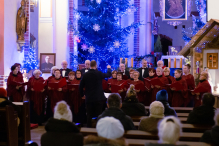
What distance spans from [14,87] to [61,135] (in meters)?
5.12

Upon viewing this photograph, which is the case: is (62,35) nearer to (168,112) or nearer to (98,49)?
(98,49)

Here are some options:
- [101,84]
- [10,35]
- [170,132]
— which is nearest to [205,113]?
[170,132]

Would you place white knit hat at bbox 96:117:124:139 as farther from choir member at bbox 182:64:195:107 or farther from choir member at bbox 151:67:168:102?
choir member at bbox 182:64:195:107

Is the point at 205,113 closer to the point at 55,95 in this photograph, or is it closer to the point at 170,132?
the point at 170,132

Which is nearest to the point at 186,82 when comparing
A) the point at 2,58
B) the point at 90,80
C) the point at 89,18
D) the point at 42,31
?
the point at 90,80

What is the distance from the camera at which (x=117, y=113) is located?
3.88m

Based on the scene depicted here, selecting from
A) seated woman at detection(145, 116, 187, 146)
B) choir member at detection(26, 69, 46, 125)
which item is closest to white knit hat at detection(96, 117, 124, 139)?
seated woman at detection(145, 116, 187, 146)

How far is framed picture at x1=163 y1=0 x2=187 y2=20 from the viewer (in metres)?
16.0

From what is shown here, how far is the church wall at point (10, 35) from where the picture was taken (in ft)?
27.5

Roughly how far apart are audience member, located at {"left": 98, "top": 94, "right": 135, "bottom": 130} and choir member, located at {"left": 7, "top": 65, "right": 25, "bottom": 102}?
4.50 metres

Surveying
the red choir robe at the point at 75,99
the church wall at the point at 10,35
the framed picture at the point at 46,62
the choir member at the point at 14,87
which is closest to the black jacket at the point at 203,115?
the red choir robe at the point at 75,99

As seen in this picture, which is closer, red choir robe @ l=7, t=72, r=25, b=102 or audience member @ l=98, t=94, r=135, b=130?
audience member @ l=98, t=94, r=135, b=130

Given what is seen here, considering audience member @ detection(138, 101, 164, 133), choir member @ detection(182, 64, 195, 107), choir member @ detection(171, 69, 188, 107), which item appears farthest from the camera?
choir member @ detection(182, 64, 195, 107)

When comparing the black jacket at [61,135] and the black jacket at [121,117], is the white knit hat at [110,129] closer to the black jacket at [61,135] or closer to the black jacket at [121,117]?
the black jacket at [61,135]
